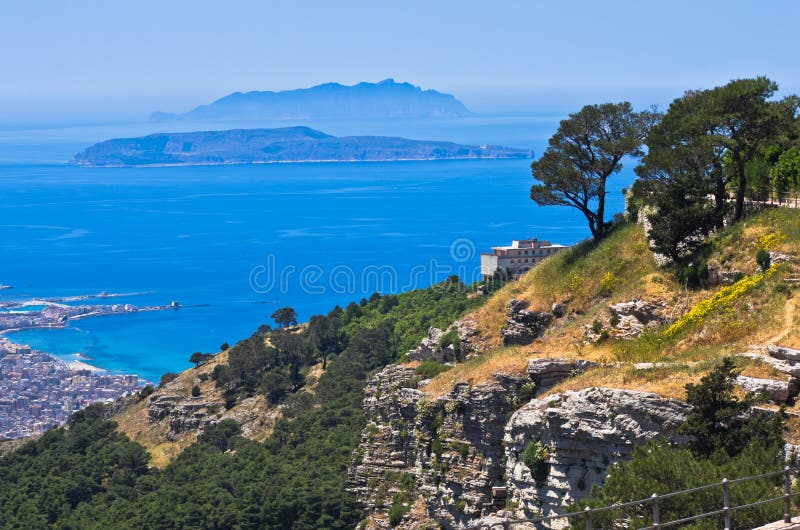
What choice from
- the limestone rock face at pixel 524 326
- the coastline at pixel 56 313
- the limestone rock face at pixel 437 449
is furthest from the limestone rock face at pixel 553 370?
the coastline at pixel 56 313

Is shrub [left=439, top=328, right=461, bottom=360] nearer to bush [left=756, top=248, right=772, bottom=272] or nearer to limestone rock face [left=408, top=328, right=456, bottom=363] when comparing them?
limestone rock face [left=408, top=328, right=456, bottom=363]

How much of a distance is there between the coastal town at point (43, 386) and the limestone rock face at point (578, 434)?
79376mm

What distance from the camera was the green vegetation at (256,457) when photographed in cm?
4000

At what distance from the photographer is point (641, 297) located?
2800 cm

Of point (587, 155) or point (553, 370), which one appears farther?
point (587, 155)

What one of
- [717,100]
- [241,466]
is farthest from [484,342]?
[241,466]

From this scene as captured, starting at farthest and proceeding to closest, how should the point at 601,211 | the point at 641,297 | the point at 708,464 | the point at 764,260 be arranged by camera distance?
1. the point at 601,211
2. the point at 641,297
3. the point at 764,260
4. the point at 708,464

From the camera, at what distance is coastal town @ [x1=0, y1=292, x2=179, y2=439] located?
100875 millimetres

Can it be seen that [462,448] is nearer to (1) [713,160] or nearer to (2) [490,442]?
(2) [490,442]

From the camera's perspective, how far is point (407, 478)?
1200 inches

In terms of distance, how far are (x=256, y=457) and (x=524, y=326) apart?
74.9ft

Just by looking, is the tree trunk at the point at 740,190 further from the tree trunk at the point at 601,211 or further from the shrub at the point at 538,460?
the shrub at the point at 538,460

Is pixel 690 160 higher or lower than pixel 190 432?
higher

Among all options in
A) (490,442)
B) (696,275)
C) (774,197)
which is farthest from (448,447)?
(774,197)
